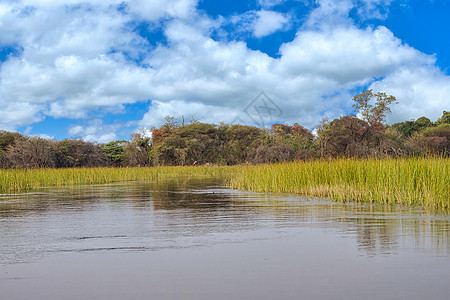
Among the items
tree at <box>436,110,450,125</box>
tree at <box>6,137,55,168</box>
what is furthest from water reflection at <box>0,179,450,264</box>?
tree at <box>436,110,450,125</box>

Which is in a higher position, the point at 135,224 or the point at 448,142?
the point at 448,142

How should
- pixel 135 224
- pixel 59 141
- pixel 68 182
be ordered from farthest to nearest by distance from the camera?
pixel 59 141 < pixel 68 182 < pixel 135 224

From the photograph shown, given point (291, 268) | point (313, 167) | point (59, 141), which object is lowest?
point (291, 268)

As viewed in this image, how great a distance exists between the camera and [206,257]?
4.12m

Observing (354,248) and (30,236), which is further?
(30,236)

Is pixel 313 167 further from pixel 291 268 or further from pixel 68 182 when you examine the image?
pixel 68 182

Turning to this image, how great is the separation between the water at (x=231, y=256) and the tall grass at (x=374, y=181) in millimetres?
980

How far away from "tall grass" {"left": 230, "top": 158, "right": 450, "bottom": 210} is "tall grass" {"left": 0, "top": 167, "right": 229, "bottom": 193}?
29.4 feet

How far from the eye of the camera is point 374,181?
9242 mm

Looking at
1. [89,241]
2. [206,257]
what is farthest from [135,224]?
→ [206,257]

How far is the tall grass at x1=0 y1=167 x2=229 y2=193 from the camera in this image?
15359mm

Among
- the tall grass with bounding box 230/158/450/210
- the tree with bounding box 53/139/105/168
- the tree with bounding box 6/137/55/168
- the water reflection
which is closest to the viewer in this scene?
the water reflection

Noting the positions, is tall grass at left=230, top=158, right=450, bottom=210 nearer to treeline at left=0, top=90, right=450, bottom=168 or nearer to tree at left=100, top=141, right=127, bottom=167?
treeline at left=0, top=90, right=450, bottom=168

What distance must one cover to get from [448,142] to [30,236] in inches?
1375
